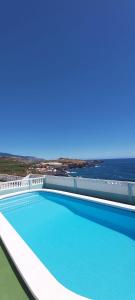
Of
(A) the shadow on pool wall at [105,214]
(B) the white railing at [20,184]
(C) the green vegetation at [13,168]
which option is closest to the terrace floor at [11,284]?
(A) the shadow on pool wall at [105,214]

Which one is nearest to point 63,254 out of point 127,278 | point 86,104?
point 127,278

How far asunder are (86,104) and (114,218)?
49.3 feet

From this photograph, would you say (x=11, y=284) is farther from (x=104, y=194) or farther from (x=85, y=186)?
(x=85, y=186)

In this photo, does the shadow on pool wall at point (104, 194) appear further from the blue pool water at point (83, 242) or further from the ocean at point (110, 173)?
the ocean at point (110, 173)

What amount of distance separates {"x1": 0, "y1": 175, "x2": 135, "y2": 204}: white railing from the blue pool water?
0.92 meters

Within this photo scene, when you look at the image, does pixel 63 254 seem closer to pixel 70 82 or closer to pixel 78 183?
pixel 78 183

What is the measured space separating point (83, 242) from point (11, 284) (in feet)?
8.05

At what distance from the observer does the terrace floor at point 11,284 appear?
6.55 feet

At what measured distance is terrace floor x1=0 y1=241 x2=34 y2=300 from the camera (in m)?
2.00

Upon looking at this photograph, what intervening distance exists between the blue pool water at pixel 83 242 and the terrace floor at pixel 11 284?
3.13 ft

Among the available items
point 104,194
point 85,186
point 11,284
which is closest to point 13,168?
point 85,186

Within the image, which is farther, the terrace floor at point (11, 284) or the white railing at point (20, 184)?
the white railing at point (20, 184)

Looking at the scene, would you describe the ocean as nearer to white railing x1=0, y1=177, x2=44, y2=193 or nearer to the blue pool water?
white railing x1=0, y1=177, x2=44, y2=193

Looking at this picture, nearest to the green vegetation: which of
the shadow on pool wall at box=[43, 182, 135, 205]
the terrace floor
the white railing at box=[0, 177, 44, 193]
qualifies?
the white railing at box=[0, 177, 44, 193]
